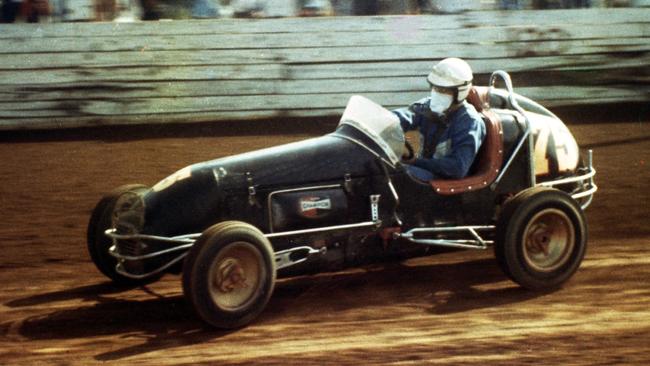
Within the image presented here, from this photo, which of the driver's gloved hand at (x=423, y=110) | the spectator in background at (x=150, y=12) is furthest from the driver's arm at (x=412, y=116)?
the spectator in background at (x=150, y=12)

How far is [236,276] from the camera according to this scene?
6.28m

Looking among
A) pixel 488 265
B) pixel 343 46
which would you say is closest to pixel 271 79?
pixel 343 46

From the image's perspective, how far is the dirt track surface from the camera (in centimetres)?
598

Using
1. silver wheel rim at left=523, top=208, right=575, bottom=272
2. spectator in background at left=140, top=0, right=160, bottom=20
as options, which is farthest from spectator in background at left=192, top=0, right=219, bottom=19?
silver wheel rim at left=523, top=208, right=575, bottom=272

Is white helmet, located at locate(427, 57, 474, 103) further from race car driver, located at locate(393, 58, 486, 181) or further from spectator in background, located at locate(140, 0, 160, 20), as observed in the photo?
spectator in background, located at locate(140, 0, 160, 20)

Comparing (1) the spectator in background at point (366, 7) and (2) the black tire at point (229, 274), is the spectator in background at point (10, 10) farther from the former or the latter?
(2) the black tire at point (229, 274)

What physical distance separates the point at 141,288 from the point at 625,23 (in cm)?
875

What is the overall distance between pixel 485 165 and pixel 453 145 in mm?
256

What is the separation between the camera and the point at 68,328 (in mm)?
6504

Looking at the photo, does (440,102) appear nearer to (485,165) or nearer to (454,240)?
(485,165)

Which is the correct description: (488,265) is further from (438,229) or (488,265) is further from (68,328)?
(68,328)

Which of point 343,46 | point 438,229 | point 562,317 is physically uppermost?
point 343,46

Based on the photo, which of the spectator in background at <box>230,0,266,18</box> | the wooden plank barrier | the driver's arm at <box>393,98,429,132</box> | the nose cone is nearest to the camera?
the nose cone

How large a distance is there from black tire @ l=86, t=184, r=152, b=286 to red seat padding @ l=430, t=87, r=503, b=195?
6.38 feet
